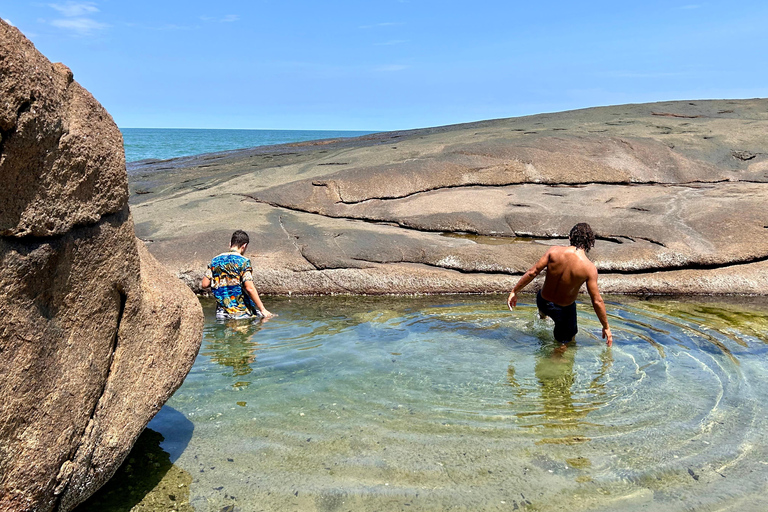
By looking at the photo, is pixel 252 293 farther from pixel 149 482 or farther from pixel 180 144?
pixel 180 144

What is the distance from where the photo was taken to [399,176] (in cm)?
1202

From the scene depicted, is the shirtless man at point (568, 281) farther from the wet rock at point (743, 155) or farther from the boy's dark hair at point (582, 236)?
the wet rock at point (743, 155)

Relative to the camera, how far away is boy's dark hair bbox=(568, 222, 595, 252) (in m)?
Answer: 6.24

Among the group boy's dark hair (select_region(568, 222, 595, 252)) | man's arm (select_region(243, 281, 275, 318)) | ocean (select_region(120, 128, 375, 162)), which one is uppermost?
ocean (select_region(120, 128, 375, 162))

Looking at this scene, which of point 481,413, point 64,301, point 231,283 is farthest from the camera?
point 231,283

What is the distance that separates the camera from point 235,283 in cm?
750

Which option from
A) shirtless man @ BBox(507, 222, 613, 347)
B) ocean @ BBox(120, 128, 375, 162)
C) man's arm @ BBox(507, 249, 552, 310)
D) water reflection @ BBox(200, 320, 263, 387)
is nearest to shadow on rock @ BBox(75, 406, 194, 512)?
water reflection @ BBox(200, 320, 263, 387)

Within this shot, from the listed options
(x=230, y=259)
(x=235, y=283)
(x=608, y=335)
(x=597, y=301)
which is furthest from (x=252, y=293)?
(x=608, y=335)

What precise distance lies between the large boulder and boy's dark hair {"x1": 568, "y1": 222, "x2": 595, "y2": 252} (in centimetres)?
421

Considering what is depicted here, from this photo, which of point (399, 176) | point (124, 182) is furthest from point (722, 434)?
point (399, 176)

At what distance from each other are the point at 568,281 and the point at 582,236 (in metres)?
0.48

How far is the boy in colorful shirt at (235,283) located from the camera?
7363 mm

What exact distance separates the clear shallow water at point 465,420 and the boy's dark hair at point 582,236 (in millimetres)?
1080

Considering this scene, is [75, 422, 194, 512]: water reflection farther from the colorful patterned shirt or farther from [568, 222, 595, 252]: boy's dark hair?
[568, 222, 595, 252]: boy's dark hair
